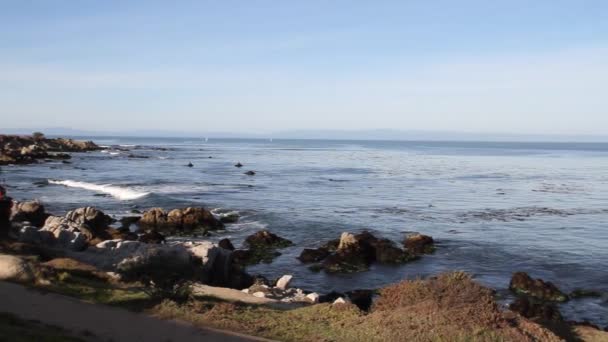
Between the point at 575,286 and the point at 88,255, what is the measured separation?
20674mm

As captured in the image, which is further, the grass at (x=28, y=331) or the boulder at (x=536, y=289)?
the boulder at (x=536, y=289)

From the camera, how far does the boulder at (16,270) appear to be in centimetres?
1852

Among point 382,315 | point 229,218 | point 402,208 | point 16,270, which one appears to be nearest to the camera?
point 382,315

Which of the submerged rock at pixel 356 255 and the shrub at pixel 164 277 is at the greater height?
the shrub at pixel 164 277

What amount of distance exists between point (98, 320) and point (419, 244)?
20.9 m

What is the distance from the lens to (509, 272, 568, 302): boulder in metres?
24.0

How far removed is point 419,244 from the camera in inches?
1293

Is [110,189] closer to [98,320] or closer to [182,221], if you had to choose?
[182,221]

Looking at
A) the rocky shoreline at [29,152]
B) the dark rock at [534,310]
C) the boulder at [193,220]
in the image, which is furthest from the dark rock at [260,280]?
the rocky shoreline at [29,152]

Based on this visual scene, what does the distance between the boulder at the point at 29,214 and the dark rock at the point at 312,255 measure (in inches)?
627

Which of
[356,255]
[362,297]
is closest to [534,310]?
[362,297]

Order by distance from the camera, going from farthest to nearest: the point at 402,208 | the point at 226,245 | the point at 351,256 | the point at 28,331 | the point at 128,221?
the point at 402,208 < the point at 128,221 < the point at 226,245 < the point at 351,256 < the point at 28,331

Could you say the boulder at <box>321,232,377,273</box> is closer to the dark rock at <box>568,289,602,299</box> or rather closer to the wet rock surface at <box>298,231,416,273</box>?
the wet rock surface at <box>298,231,416,273</box>

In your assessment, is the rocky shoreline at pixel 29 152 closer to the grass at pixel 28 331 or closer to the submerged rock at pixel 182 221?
the submerged rock at pixel 182 221
